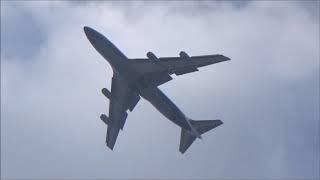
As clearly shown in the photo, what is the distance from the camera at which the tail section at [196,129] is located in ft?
463

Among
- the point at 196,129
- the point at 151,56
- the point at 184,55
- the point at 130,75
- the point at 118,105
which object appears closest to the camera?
the point at 184,55

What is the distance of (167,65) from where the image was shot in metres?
136

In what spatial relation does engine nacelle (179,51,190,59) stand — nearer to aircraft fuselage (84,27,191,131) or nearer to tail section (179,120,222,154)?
aircraft fuselage (84,27,191,131)

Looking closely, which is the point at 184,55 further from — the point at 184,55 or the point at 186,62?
the point at 186,62

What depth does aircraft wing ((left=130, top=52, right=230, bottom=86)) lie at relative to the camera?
13312cm

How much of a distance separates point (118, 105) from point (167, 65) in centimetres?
1597

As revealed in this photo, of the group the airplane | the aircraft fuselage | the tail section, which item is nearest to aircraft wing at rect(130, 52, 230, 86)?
the airplane

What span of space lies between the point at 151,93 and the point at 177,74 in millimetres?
5729

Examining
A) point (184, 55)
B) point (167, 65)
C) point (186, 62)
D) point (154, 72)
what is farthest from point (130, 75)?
point (184, 55)

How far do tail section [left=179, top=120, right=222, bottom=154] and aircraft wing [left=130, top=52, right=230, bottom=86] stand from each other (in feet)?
34.0

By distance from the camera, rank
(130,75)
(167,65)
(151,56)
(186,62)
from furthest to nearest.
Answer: (130,75), (167,65), (186,62), (151,56)

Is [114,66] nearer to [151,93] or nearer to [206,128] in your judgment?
[151,93]

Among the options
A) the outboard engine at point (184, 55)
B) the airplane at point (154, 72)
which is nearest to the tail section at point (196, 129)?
the airplane at point (154, 72)

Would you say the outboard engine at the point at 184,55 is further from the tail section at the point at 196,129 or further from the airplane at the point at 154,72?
the tail section at the point at 196,129
